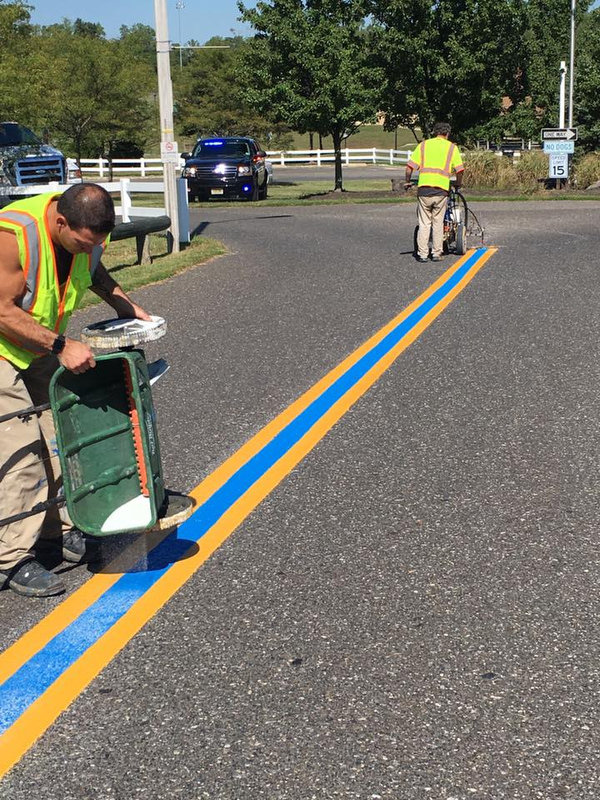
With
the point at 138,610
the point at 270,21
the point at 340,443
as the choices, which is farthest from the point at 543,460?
the point at 270,21

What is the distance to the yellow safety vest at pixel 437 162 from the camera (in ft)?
49.3

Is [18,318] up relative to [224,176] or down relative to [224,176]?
up

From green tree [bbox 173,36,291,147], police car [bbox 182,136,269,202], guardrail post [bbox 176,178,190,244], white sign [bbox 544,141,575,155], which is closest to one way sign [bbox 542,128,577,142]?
white sign [bbox 544,141,575,155]

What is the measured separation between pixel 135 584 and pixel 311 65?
97.6ft

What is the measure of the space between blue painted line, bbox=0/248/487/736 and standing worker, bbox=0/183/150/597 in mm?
284

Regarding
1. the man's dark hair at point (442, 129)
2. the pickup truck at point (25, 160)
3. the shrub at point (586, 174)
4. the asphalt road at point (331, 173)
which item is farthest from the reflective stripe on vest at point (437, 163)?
the asphalt road at point (331, 173)

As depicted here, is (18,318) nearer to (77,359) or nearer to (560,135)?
(77,359)

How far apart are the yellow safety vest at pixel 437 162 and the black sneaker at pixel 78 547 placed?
11205 mm

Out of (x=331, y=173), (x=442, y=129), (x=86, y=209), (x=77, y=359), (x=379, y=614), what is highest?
(x=442, y=129)

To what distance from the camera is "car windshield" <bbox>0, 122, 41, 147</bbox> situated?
24984 millimetres

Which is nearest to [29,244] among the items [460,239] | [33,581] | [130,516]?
[130,516]

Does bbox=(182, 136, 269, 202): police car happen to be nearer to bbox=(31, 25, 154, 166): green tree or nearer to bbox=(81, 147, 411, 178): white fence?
bbox=(31, 25, 154, 166): green tree

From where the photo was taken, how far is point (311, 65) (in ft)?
106

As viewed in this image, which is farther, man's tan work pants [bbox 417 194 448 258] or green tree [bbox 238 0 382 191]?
green tree [bbox 238 0 382 191]
